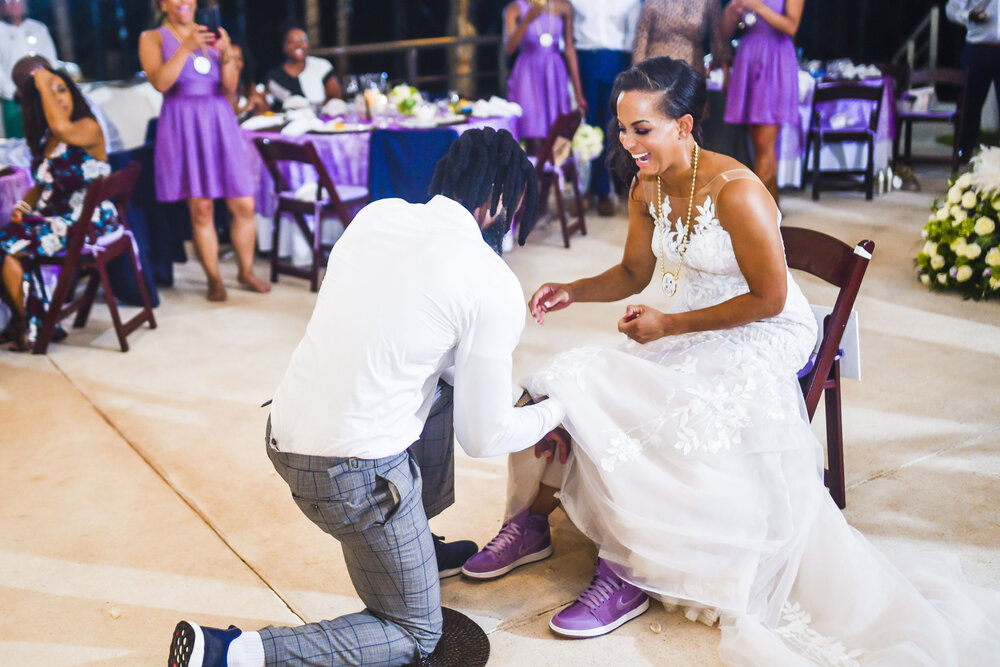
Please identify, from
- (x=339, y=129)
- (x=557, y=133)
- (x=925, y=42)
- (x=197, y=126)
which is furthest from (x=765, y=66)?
(x=925, y=42)

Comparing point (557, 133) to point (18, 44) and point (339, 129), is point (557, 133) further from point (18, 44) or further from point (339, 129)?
point (18, 44)

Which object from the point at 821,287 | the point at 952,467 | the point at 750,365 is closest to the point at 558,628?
the point at 750,365

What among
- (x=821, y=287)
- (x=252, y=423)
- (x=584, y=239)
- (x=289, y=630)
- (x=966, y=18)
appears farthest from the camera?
(x=966, y=18)

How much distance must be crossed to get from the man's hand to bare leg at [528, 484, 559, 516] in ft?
0.54

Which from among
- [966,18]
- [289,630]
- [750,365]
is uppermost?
[966,18]

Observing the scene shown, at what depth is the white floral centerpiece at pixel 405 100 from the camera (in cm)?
548

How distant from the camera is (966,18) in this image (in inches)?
283

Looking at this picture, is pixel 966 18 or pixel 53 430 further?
pixel 966 18

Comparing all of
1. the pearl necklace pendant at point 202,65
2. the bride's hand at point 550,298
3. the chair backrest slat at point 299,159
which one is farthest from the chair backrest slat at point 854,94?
the bride's hand at point 550,298

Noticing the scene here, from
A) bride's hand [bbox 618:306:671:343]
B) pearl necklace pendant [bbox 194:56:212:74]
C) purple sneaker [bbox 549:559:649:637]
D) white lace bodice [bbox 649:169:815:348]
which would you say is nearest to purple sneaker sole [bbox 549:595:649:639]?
purple sneaker [bbox 549:559:649:637]

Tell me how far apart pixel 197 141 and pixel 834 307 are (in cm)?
343

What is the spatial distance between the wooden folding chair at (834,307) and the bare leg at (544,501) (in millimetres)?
668

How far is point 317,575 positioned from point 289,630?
21.1 inches

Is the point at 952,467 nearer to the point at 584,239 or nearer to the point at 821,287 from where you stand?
the point at 821,287
